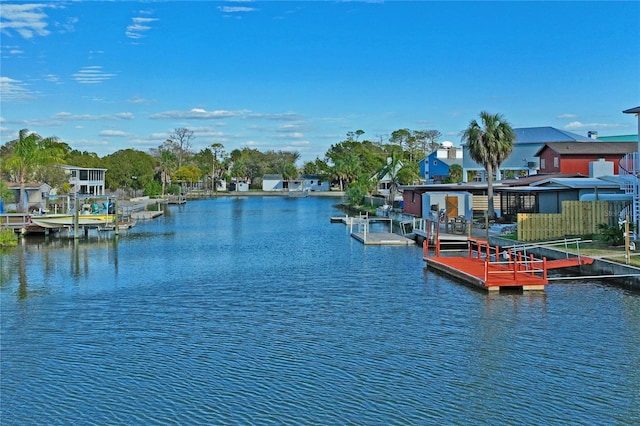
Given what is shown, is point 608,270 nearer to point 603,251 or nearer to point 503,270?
point 603,251

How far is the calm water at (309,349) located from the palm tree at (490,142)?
16995 millimetres

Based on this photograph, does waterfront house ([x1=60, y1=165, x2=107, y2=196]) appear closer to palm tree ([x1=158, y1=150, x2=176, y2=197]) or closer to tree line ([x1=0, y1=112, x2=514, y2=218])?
tree line ([x1=0, y1=112, x2=514, y2=218])

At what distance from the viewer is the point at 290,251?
41250 mm

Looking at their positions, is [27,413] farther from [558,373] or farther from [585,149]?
[585,149]

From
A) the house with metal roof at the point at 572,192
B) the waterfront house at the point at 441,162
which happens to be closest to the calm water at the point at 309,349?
the house with metal roof at the point at 572,192

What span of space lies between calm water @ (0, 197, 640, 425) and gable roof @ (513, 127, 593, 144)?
43.0m

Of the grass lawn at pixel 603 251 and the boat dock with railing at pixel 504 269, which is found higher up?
the grass lawn at pixel 603 251

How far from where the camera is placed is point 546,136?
70.3 metres

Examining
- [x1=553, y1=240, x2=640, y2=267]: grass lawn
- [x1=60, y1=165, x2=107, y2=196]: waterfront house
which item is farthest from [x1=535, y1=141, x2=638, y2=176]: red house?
[x1=60, y1=165, x2=107, y2=196]: waterfront house

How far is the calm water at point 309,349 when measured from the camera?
13.7m

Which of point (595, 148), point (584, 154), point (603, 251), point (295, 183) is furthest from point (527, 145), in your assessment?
point (295, 183)

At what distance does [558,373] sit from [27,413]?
447 inches

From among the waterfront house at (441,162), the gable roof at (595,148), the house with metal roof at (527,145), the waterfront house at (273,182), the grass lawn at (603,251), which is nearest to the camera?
the grass lawn at (603,251)

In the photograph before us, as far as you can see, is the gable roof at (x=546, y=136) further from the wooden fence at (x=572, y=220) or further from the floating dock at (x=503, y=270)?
the floating dock at (x=503, y=270)
